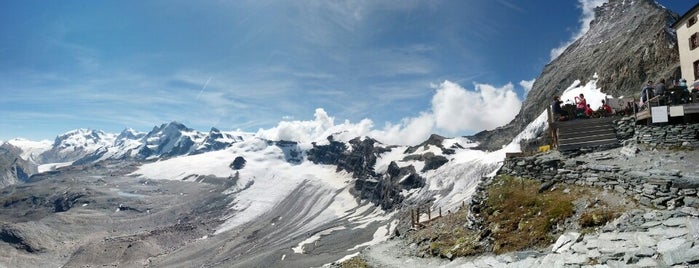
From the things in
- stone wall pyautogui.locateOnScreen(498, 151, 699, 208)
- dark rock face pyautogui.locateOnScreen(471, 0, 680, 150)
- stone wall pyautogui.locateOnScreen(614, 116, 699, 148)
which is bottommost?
stone wall pyautogui.locateOnScreen(498, 151, 699, 208)

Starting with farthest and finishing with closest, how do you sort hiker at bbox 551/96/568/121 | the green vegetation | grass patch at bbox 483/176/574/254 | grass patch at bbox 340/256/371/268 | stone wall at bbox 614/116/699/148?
grass patch at bbox 340/256/371/268 < hiker at bbox 551/96/568/121 < stone wall at bbox 614/116/699/148 < grass patch at bbox 483/176/574/254 < the green vegetation

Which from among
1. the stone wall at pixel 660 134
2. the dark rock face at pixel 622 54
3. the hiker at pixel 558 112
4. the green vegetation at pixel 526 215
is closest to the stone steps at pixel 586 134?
the stone wall at pixel 660 134

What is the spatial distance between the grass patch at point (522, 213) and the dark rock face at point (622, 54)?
86.5 meters

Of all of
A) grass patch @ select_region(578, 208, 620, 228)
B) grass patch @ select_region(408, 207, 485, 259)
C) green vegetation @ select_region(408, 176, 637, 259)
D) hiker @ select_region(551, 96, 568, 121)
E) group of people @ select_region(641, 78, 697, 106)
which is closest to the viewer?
grass patch @ select_region(578, 208, 620, 228)

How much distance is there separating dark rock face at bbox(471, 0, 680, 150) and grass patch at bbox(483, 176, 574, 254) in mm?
86542

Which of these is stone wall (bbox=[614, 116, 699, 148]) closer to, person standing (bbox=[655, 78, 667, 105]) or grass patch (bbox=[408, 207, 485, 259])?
person standing (bbox=[655, 78, 667, 105])

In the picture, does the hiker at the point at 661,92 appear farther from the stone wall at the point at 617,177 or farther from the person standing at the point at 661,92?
the stone wall at the point at 617,177

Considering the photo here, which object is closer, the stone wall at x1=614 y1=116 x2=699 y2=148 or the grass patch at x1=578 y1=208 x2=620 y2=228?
the grass patch at x1=578 y1=208 x2=620 y2=228

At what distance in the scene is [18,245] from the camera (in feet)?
651

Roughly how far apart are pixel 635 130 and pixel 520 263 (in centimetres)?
1634

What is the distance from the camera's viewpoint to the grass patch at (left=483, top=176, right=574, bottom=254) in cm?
2275

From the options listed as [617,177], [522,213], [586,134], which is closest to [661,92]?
[586,134]

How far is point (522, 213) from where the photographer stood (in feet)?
83.9

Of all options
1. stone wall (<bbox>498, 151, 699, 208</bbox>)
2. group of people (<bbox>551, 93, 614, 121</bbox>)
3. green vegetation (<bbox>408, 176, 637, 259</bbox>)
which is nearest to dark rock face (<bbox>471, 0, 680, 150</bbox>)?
group of people (<bbox>551, 93, 614, 121</bbox>)
